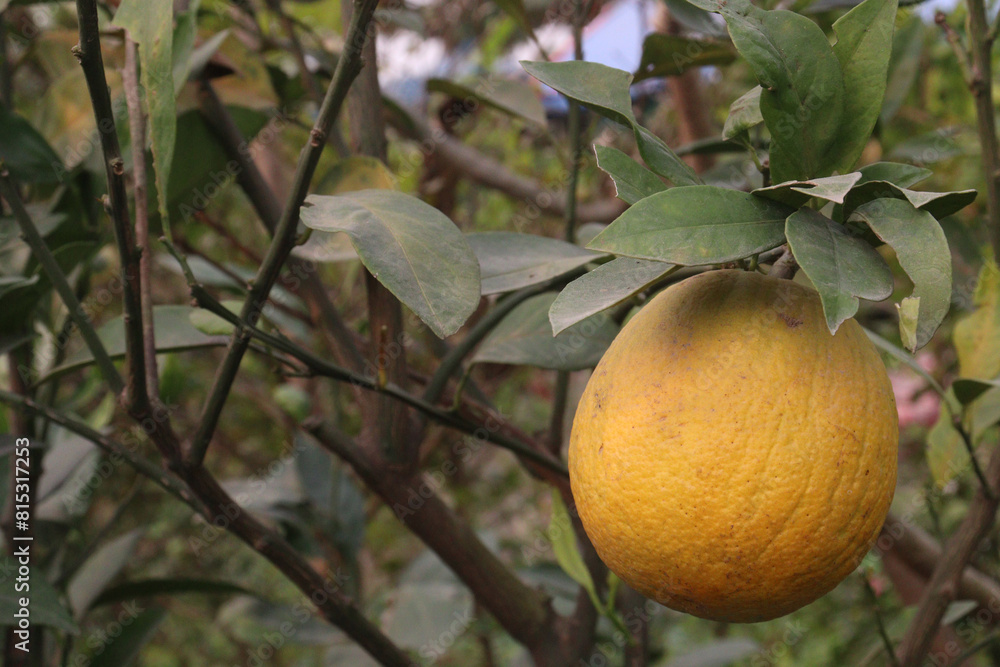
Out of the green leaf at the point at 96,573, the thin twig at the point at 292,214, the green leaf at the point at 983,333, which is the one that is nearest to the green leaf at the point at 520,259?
the thin twig at the point at 292,214

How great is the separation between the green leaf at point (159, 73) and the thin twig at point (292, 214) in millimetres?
66

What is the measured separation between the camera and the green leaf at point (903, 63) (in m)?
0.75

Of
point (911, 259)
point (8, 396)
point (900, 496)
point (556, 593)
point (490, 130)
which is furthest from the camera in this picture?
point (490, 130)

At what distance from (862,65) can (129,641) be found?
2.42ft

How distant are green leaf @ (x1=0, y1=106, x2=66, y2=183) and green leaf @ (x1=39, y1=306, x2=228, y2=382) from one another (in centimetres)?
15

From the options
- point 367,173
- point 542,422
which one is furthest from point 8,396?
point 542,422

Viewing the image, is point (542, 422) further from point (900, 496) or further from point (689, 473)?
point (689, 473)

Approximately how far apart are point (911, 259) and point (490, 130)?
1642 mm

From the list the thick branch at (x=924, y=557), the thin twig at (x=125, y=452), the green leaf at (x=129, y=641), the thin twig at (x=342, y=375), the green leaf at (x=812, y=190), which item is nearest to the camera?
the green leaf at (x=812, y=190)

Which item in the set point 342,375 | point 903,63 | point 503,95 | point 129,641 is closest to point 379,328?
point 342,375

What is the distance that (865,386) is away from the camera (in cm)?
34

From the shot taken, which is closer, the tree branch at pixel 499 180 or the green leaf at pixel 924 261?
the green leaf at pixel 924 261

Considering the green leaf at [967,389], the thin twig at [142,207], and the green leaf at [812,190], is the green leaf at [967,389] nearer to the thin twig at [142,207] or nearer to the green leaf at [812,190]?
the green leaf at [812,190]

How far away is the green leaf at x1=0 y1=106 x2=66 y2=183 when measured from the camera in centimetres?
61
